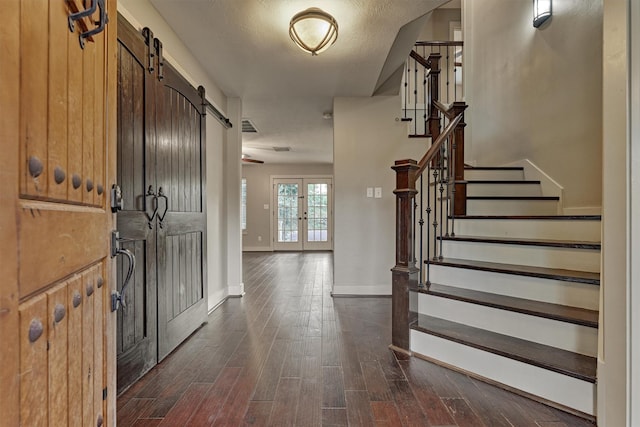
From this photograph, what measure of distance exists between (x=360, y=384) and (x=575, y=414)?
101cm

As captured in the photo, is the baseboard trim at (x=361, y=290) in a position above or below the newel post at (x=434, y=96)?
below

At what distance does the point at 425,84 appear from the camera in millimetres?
3709

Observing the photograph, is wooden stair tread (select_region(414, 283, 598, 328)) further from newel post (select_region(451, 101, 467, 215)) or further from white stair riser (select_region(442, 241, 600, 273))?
newel post (select_region(451, 101, 467, 215))

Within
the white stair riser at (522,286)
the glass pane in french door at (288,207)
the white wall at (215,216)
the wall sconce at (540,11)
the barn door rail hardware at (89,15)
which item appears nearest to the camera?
the barn door rail hardware at (89,15)

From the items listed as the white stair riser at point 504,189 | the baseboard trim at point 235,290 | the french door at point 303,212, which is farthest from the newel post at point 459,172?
the french door at point 303,212

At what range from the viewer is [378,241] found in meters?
3.83

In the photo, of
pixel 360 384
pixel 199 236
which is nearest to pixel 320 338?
pixel 360 384

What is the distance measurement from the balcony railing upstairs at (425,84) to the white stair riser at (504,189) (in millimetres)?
842

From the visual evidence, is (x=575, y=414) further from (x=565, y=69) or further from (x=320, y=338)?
(x=565, y=69)

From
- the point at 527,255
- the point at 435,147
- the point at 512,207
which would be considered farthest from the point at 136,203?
the point at 512,207

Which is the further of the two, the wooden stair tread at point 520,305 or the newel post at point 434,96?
the newel post at point 434,96

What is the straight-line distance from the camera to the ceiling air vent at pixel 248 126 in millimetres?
4715

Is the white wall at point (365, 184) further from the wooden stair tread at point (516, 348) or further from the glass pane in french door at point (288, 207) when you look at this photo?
the glass pane in french door at point (288, 207)

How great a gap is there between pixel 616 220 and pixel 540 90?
7.69 feet
